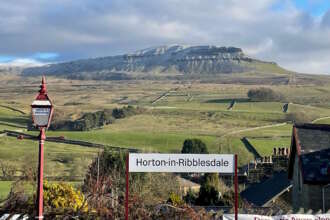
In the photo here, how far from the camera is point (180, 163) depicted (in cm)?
1241

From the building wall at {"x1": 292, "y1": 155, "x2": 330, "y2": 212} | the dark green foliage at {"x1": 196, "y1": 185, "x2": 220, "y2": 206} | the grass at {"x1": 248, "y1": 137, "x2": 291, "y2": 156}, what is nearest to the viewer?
the building wall at {"x1": 292, "y1": 155, "x2": 330, "y2": 212}

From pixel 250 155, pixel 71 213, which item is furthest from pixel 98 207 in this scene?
pixel 250 155

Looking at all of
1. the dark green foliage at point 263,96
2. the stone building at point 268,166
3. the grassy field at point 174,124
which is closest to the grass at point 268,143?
the grassy field at point 174,124

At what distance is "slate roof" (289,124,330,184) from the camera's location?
72.4 ft

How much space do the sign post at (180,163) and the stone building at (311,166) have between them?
32.2ft

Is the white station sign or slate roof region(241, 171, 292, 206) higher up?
the white station sign

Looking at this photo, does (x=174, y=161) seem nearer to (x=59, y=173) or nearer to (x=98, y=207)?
(x=98, y=207)

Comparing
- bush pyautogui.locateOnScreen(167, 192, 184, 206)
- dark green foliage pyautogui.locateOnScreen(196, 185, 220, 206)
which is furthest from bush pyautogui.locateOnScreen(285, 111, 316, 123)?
bush pyautogui.locateOnScreen(167, 192, 184, 206)

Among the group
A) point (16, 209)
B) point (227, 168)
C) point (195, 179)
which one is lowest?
point (195, 179)

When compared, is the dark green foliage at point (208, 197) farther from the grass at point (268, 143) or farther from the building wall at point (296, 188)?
the grass at point (268, 143)

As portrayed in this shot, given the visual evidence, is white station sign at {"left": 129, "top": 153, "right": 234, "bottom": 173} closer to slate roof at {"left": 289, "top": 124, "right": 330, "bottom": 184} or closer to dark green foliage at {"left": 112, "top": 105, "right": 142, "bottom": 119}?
slate roof at {"left": 289, "top": 124, "right": 330, "bottom": 184}

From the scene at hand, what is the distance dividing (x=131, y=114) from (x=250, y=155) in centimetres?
4665

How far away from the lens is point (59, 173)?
5006 centimetres

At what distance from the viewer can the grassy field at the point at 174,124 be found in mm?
61750
